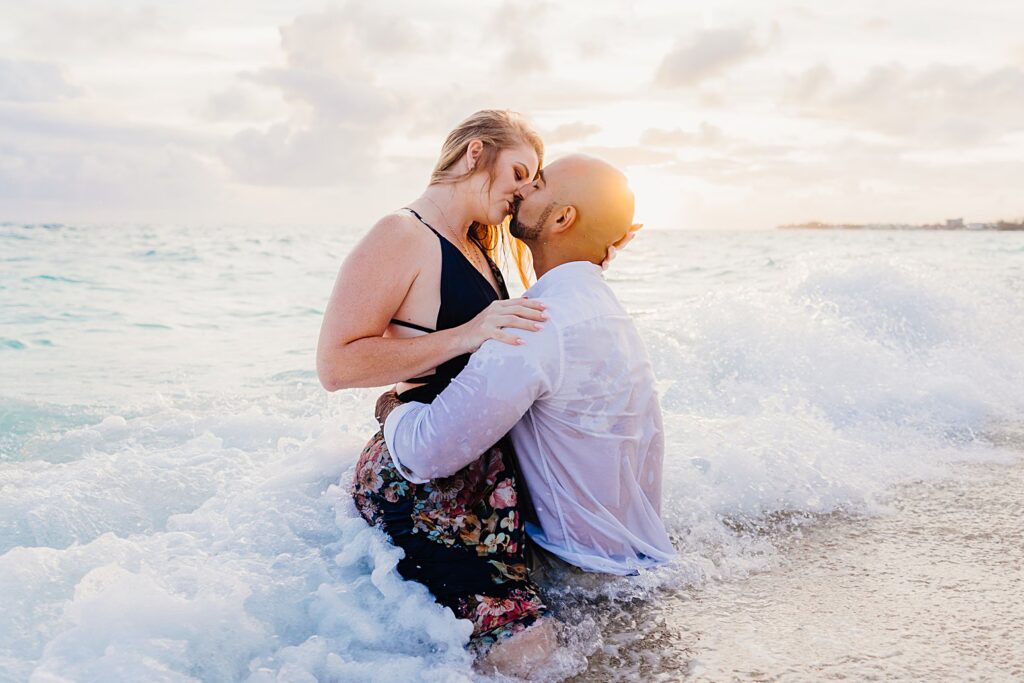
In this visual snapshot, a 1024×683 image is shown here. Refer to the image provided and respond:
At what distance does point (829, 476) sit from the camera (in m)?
4.41

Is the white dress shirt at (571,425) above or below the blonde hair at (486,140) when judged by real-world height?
below

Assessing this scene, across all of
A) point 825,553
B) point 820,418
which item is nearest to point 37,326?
point 820,418

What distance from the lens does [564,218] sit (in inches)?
115

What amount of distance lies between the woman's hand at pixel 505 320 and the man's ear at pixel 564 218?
340mm

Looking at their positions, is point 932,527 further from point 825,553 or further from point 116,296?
point 116,296

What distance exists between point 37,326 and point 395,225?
10546mm

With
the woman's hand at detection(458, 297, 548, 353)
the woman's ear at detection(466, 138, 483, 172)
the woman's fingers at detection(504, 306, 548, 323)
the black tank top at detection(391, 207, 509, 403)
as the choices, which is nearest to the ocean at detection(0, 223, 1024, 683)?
the black tank top at detection(391, 207, 509, 403)

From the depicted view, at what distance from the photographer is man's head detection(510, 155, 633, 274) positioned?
9.52 ft

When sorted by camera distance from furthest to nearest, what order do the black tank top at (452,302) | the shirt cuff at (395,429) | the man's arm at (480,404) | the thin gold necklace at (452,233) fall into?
the thin gold necklace at (452,233) < the black tank top at (452,302) < the shirt cuff at (395,429) < the man's arm at (480,404)

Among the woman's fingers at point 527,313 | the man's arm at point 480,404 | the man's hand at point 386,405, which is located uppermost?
the woman's fingers at point 527,313

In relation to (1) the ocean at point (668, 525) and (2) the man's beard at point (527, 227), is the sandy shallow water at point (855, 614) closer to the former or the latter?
(1) the ocean at point (668, 525)

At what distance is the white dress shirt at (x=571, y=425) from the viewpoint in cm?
265

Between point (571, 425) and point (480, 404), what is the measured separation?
43 cm

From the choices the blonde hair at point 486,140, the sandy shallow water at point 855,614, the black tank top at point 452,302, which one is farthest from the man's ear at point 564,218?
the sandy shallow water at point 855,614
